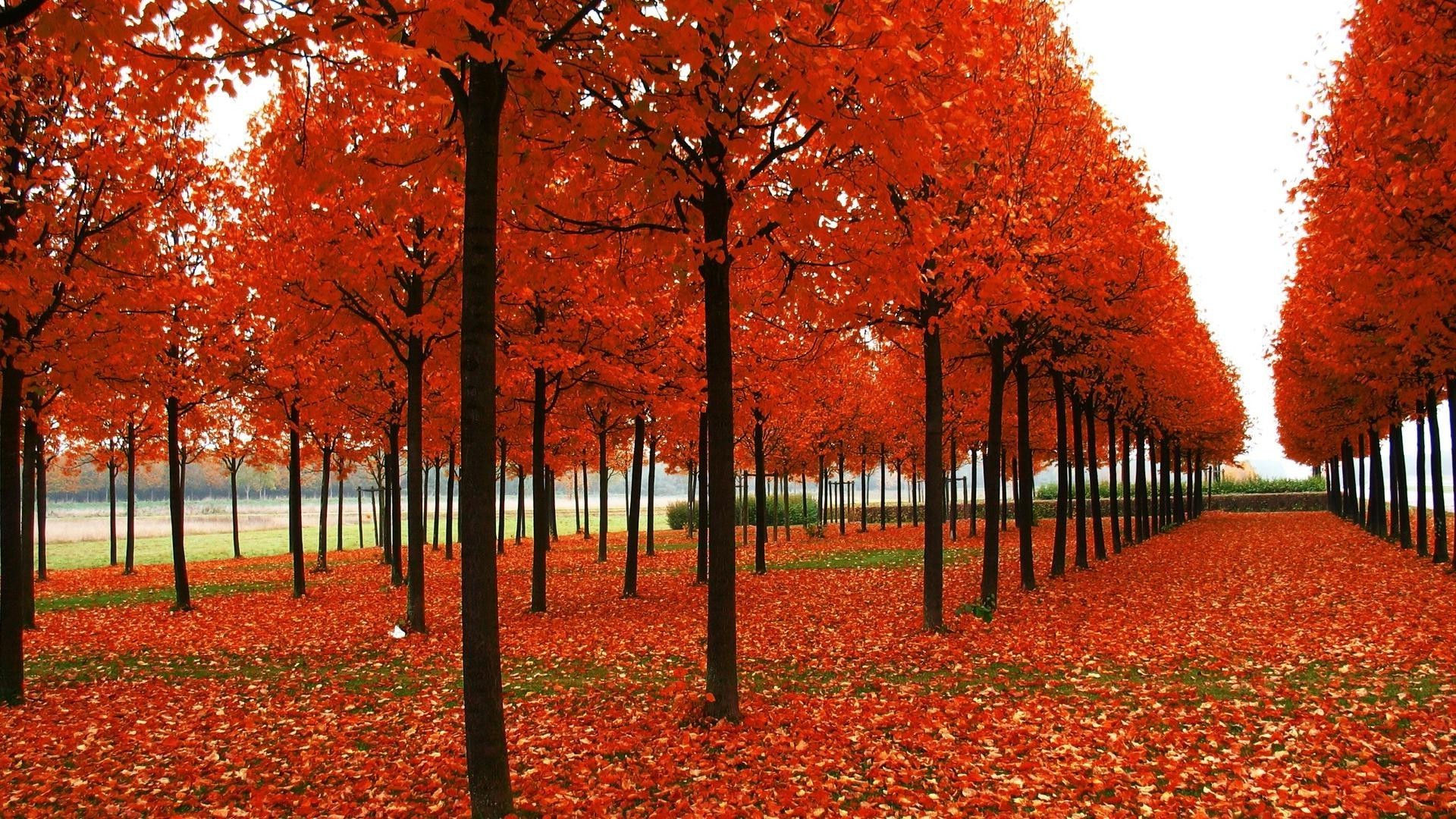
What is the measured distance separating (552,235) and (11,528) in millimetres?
6584

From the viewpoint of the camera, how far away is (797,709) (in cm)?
736

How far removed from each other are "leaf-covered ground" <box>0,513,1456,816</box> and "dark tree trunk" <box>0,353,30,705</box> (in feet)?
1.74

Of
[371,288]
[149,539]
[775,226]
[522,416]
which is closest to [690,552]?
[522,416]

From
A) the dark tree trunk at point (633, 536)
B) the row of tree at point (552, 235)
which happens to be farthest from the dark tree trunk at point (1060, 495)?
the dark tree trunk at point (633, 536)

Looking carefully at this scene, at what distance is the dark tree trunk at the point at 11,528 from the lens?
27.2 feet

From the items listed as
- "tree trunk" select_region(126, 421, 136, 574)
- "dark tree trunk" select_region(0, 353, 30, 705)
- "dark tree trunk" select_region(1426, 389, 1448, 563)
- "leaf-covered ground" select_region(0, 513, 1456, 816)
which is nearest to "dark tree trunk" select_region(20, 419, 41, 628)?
"leaf-covered ground" select_region(0, 513, 1456, 816)

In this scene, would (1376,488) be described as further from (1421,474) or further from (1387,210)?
(1387,210)

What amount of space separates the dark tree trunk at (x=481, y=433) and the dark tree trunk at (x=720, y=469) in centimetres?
251

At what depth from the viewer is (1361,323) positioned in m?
14.6

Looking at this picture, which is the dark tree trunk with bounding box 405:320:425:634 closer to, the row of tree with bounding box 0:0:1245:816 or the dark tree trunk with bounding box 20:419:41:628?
the row of tree with bounding box 0:0:1245:816

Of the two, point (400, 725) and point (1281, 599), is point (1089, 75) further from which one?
point (400, 725)

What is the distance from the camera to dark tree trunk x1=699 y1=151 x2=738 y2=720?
6.90m

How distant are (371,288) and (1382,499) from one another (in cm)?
3051

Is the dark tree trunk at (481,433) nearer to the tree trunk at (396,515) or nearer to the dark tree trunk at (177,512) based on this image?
the tree trunk at (396,515)
